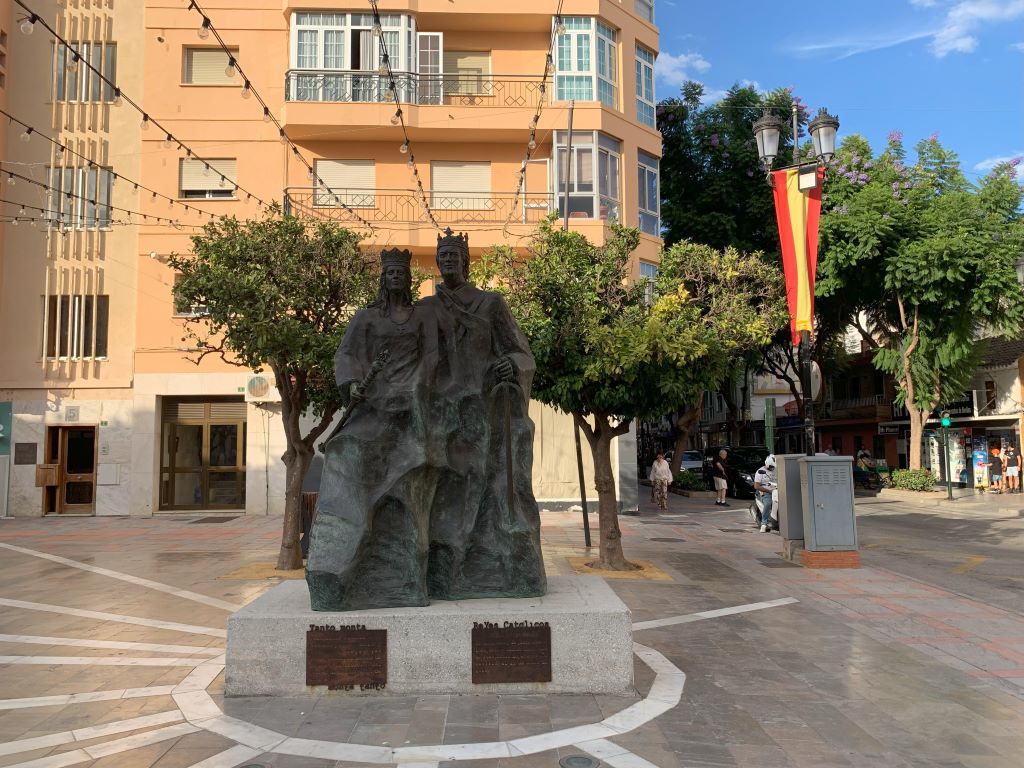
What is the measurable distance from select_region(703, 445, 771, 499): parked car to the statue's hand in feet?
73.4

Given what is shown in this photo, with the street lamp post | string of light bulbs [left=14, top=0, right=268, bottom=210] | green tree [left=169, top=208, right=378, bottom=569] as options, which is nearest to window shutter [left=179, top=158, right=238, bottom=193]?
string of light bulbs [left=14, top=0, right=268, bottom=210]

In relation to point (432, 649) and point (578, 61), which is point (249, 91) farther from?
point (432, 649)

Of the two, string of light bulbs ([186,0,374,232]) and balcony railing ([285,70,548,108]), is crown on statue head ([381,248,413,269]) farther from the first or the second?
balcony railing ([285,70,548,108])

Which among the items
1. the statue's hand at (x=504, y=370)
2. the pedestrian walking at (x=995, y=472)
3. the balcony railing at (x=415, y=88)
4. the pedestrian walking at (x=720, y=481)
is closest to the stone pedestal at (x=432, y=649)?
the statue's hand at (x=504, y=370)

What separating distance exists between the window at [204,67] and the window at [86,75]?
2.09m

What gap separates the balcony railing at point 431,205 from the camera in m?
21.3

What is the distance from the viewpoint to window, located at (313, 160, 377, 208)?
71.1 ft

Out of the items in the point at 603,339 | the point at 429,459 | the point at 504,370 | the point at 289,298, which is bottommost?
the point at 429,459

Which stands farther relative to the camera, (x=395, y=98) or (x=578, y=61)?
(x=578, y=61)

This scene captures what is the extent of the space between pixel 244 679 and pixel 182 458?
18284mm

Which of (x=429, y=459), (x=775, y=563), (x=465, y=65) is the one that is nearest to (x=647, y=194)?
(x=465, y=65)

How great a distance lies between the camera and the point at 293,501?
443 inches

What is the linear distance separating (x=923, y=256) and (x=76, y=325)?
2515cm

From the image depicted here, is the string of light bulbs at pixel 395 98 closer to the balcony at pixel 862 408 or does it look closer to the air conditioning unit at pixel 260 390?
the air conditioning unit at pixel 260 390
